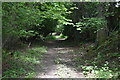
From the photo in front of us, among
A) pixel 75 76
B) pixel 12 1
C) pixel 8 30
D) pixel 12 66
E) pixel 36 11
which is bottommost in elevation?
pixel 12 66

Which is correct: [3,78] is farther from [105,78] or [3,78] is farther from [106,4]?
[106,4]

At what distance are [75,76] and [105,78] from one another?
1.50 metres

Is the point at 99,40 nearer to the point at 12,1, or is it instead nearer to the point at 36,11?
the point at 36,11

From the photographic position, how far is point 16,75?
5.93 meters

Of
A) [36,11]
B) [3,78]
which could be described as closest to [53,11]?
[36,11]

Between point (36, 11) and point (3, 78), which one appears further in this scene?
point (36, 11)

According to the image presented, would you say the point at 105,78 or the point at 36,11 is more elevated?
the point at 36,11

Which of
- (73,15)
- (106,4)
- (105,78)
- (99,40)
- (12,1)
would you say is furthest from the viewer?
(73,15)

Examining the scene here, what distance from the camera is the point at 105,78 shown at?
15.8ft

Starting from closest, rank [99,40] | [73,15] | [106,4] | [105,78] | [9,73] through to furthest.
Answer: [105,78] → [9,73] → [106,4] → [99,40] → [73,15]

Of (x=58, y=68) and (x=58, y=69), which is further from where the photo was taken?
(x=58, y=68)

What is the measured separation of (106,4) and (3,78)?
852cm

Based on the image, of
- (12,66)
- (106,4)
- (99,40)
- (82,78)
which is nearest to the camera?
(82,78)

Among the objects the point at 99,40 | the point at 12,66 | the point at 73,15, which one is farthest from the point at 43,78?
the point at 73,15
